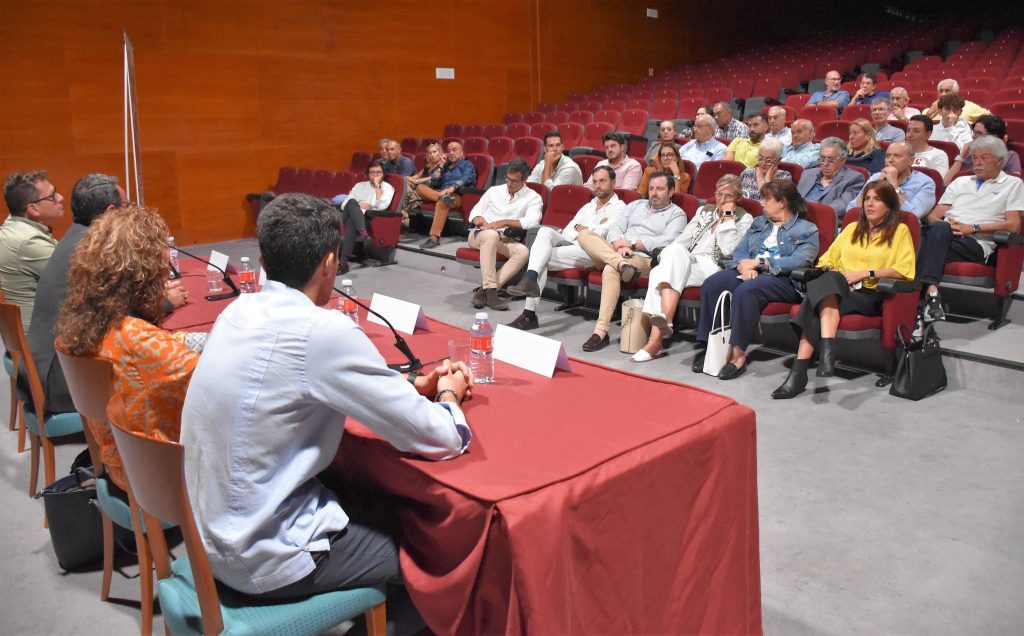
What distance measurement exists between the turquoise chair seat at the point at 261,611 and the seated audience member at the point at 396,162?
6.65 metres

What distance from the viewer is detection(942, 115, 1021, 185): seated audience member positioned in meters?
4.85

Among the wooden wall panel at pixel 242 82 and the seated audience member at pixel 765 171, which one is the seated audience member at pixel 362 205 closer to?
the wooden wall panel at pixel 242 82

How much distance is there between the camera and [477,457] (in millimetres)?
1560

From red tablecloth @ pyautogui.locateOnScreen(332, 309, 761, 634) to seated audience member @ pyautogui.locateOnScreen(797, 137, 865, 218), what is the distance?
3207 mm

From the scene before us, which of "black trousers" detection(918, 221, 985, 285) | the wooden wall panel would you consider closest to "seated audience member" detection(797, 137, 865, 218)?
"black trousers" detection(918, 221, 985, 285)

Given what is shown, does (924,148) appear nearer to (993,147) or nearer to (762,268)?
(993,147)

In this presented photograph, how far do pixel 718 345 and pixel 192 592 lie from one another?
116 inches

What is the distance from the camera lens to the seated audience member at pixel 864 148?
5.21 metres

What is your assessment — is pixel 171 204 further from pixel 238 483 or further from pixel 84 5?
pixel 238 483

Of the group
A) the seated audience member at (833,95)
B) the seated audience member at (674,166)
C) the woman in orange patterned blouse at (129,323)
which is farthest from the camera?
the seated audience member at (833,95)

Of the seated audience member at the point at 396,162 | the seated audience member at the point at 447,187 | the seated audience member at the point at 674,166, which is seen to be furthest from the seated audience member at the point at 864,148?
the seated audience member at the point at 396,162

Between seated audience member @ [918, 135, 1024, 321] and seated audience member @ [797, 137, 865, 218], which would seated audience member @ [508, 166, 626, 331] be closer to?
seated audience member @ [797, 137, 865, 218]

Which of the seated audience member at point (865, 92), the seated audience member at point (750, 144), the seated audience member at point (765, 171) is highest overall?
the seated audience member at point (865, 92)

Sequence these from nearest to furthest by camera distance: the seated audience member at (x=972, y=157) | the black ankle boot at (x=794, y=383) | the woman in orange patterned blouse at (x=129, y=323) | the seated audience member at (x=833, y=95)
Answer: the woman in orange patterned blouse at (x=129, y=323), the black ankle boot at (x=794, y=383), the seated audience member at (x=972, y=157), the seated audience member at (x=833, y=95)
